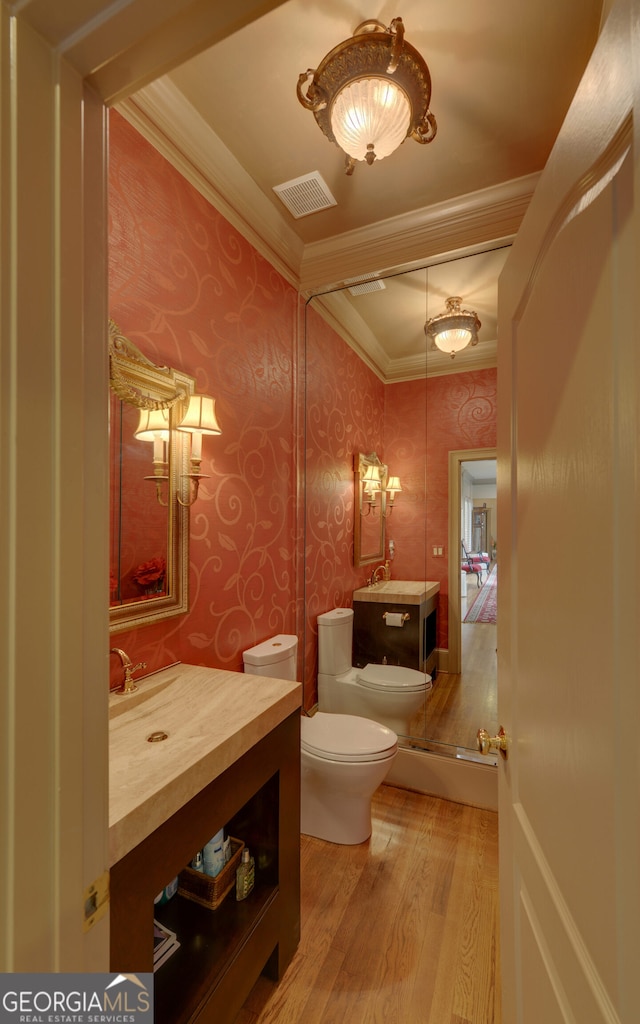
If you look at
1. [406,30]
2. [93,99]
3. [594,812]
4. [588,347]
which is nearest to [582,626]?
[594,812]

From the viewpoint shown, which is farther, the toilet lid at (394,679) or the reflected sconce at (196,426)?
the toilet lid at (394,679)

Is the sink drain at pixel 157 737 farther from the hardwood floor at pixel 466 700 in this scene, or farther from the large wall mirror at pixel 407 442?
the hardwood floor at pixel 466 700

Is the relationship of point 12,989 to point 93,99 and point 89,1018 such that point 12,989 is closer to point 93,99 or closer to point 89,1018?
point 89,1018

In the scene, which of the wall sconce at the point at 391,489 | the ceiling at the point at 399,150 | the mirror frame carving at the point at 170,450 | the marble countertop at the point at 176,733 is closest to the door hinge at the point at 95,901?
the marble countertop at the point at 176,733

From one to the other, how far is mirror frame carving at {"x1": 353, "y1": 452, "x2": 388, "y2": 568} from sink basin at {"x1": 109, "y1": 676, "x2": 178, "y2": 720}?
1486 millimetres

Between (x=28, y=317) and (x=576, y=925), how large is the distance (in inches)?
39.8

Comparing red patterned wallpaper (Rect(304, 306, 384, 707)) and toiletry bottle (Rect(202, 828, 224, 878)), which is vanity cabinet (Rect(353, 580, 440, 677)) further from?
toiletry bottle (Rect(202, 828, 224, 878))

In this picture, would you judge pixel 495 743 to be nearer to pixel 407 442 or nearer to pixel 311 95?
pixel 407 442

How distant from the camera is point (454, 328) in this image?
7.75 feet

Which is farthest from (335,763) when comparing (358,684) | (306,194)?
(306,194)

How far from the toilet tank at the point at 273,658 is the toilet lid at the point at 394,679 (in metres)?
0.63

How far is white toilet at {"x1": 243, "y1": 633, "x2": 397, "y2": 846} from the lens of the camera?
175cm

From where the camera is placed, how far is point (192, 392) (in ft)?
5.29

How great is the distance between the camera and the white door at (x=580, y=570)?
0.44 meters
